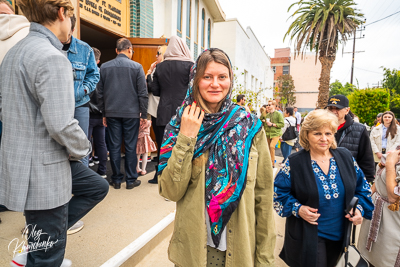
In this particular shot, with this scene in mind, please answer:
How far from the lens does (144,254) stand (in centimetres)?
260

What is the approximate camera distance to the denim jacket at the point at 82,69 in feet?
7.99

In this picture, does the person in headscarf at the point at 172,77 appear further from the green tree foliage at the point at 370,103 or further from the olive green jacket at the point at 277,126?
the green tree foliage at the point at 370,103

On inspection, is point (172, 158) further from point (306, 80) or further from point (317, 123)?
point (306, 80)

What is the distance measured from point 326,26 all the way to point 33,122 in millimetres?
20503

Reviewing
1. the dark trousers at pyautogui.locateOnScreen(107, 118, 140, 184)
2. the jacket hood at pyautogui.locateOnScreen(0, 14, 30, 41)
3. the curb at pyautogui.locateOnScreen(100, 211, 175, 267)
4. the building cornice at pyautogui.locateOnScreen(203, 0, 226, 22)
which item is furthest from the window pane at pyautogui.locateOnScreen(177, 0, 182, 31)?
the curb at pyautogui.locateOnScreen(100, 211, 175, 267)

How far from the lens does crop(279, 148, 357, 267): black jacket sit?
2090 millimetres

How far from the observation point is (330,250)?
2.20 m

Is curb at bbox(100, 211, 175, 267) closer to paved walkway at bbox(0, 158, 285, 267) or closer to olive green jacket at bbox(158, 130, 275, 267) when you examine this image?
paved walkway at bbox(0, 158, 285, 267)

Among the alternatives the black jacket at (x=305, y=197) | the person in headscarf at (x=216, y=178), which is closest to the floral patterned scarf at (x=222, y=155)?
the person in headscarf at (x=216, y=178)

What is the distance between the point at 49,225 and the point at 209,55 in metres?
1.49

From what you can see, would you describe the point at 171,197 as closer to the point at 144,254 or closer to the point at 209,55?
the point at 209,55

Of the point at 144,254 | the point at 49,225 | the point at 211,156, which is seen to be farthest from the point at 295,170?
the point at 49,225

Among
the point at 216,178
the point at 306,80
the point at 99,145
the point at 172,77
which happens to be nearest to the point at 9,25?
the point at 172,77

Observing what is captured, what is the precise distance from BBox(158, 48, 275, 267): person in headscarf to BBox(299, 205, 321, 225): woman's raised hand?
28.4 inches
